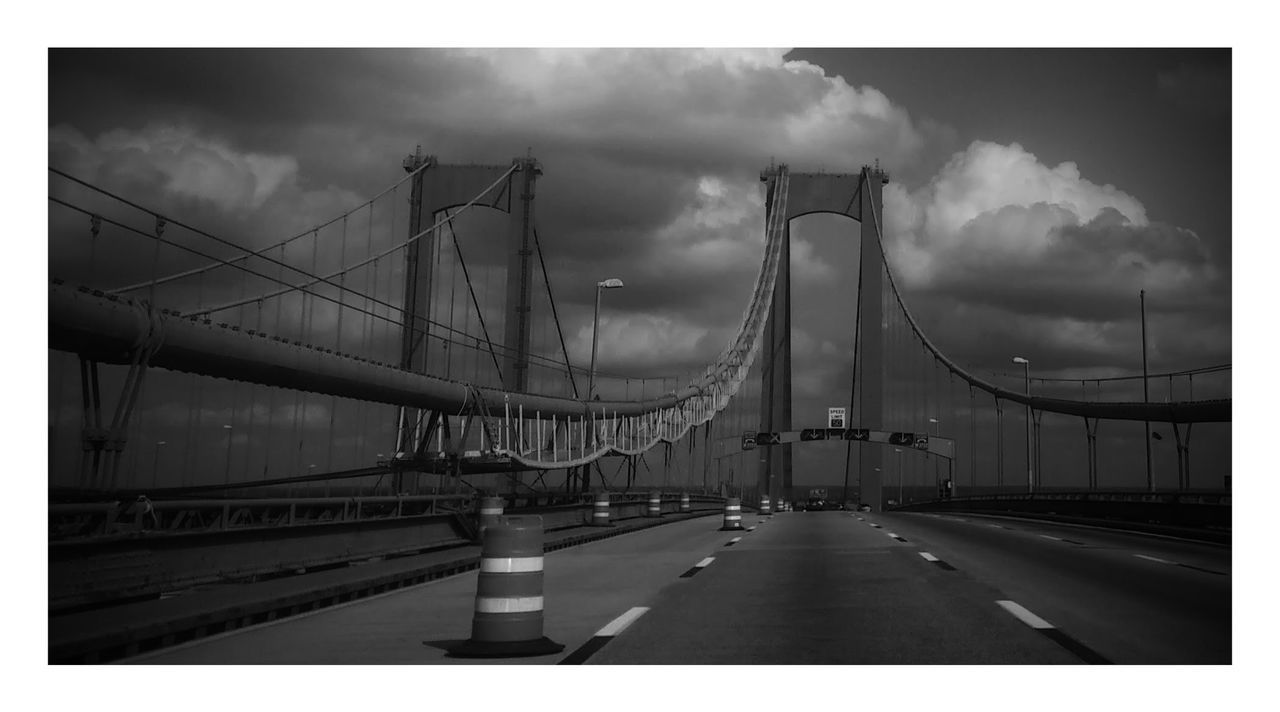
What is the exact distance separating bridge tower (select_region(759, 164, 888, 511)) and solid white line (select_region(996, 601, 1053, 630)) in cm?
7541

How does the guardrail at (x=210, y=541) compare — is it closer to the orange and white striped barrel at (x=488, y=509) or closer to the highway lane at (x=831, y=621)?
the orange and white striped barrel at (x=488, y=509)

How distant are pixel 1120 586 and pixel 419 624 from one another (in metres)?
9.07

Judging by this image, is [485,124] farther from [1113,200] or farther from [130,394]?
[1113,200]

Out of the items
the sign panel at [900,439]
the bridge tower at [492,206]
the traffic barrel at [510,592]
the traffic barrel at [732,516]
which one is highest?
the bridge tower at [492,206]

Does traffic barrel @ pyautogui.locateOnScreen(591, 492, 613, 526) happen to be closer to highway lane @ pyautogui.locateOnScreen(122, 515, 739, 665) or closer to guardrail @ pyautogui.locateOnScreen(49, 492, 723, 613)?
guardrail @ pyautogui.locateOnScreen(49, 492, 723, 613)

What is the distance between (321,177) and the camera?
77.6ft

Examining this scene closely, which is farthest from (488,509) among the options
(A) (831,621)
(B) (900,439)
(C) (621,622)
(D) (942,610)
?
(B) (900,439)

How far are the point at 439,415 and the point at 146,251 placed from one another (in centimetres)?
1557

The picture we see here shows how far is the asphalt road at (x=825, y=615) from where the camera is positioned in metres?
9.29

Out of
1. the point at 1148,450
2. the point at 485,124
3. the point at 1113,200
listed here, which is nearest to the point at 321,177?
the point at 485,124

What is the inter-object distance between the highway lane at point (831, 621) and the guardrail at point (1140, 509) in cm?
1436

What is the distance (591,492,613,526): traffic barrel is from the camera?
35.3 metres

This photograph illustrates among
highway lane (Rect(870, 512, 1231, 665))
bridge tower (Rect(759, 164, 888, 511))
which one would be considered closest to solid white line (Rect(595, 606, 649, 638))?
highway lane (Rect(870, 512, 1231, 665))

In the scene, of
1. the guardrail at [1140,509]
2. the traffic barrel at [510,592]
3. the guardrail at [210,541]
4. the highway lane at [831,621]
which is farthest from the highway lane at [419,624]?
the guardrail at [1140,509]
